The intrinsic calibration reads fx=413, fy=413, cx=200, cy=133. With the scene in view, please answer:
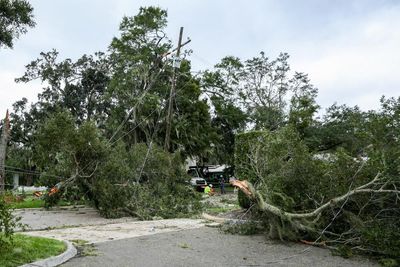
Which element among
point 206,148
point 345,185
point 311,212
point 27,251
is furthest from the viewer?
point 206,148

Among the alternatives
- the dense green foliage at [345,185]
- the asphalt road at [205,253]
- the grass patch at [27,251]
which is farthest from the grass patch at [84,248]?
the dense green foliage at [345,185]

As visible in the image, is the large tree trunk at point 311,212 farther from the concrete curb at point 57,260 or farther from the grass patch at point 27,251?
the grass patch at point 27,251

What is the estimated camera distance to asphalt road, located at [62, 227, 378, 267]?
7.37 metres

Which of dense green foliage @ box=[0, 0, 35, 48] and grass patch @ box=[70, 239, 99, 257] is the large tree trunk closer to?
grass patch @ box=[70, 239, 99, 257]

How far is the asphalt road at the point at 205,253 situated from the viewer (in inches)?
290

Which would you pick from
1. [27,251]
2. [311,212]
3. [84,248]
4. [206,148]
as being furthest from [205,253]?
[206,148]

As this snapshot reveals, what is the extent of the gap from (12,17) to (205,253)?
6.82m

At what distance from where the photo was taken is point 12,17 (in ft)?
31.1

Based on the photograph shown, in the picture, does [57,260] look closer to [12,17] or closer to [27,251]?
[27,251]

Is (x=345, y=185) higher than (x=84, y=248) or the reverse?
higher

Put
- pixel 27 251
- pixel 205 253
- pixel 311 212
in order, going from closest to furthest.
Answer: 1. pixel 27 251
2. pixel 205 253
3. pixel 311 212

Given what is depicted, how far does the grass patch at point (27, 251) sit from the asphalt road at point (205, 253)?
1.46ft

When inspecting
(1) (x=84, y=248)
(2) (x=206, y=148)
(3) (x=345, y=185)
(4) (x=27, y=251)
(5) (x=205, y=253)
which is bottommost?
(5) (x=205, y=253)

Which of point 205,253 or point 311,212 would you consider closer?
point 205,253
